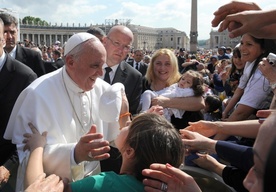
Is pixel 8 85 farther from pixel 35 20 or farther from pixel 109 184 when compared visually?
pixel 35 20

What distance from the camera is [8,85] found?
3.05m

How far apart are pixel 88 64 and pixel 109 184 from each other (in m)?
1.03

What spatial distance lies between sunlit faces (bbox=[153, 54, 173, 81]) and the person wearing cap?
161 centimetres

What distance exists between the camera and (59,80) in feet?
8.30

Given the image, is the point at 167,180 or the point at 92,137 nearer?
the point at 167,180

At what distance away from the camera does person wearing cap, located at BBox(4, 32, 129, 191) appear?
2.07 m

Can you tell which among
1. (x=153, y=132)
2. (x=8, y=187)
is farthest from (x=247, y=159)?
(x=8, y=187)

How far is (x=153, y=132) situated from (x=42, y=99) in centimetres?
102

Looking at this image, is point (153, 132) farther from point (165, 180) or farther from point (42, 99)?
point (42, 99)

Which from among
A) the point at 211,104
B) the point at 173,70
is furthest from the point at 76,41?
the point at 211,104

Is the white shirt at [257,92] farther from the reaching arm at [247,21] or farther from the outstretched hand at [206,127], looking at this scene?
the reaching arm at [247,21]

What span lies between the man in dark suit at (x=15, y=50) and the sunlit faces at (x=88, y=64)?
252 centimetres

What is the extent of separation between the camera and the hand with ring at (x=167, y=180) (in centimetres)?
160

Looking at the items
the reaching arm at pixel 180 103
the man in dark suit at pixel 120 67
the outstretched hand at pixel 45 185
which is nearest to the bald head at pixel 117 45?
the man in dark suit at pixel 120 67
